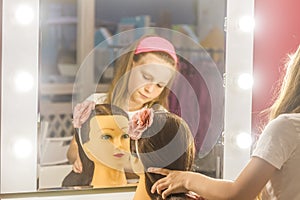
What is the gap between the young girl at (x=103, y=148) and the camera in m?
1.20

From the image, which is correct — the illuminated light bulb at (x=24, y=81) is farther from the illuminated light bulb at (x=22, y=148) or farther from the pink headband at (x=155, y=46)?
the pink headband at (x=155, y=46)

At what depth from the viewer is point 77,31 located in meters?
1.18

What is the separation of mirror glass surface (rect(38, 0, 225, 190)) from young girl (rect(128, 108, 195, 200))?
3cm

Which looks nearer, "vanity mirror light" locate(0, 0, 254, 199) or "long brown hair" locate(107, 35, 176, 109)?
"vanity mirror light" locate(0, 0, 254, 199)

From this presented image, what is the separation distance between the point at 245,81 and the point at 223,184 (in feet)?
1.25

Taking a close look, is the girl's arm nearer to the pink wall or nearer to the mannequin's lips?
the mannequin's lips

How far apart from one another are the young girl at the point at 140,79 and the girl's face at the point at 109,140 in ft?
0.10

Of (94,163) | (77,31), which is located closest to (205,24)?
(77,31)

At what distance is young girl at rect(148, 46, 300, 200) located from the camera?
99 centimetres

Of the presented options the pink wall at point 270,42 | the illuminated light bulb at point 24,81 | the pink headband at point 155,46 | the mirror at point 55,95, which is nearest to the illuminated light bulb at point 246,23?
the pink wall at point 270,42

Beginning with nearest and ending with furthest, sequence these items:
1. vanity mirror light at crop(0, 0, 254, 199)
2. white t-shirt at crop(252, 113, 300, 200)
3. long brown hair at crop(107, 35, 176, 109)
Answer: white t-shirt at crop(252, 113, 300, 200) → vanity mirror light at crop(0, 0, 254, 199) → long brown hair at crop(107, 35, 176, 109)

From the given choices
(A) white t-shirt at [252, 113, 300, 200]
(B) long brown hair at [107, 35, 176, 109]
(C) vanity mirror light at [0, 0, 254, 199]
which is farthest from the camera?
(B) long brown hair at [107, 35, 176, 109]

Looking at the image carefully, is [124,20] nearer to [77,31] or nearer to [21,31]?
[77,31]

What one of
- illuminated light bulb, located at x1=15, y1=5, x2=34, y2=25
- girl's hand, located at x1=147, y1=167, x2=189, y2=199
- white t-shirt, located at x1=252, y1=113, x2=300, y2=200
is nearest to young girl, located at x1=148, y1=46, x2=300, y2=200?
white t-shirt, located at x1=252, y1=113, x2=300, y2=200
